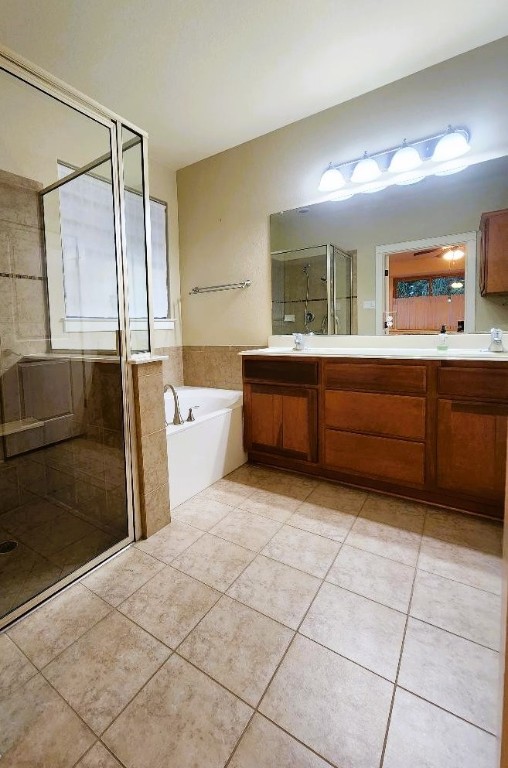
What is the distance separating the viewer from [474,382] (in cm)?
172

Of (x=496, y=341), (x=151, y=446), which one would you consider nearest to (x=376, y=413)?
(x=496, y=341)

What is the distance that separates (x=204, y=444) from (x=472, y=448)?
4.93ft

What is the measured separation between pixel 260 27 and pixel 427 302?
172 cm

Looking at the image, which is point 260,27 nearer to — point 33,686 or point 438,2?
point 438,2

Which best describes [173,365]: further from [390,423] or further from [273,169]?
[390,423]

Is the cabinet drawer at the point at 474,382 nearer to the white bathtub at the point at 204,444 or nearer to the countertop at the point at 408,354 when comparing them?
the countertop at the point at 408,354

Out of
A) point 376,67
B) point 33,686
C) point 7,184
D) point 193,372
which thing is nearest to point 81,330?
point 7,184

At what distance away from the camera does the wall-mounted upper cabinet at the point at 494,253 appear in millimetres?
1937

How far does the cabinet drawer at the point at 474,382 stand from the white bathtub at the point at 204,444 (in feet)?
4.43

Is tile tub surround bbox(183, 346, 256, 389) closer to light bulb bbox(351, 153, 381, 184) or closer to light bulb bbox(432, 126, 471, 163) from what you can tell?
light bulb bbox(351, 153, 381, 184)

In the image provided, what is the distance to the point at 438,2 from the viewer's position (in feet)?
5.41

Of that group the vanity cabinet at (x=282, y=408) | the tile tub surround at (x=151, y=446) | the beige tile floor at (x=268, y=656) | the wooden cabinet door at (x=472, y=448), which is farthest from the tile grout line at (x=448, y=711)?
the vanity cabinet at (x=282, y=408)

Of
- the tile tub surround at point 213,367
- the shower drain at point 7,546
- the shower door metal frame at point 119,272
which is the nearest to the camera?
the shower door metal frame at point 119,272

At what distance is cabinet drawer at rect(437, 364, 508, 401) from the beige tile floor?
678 millimetres
